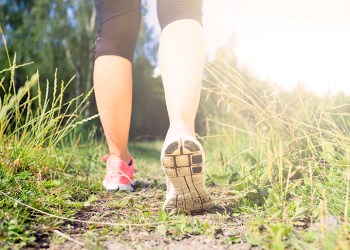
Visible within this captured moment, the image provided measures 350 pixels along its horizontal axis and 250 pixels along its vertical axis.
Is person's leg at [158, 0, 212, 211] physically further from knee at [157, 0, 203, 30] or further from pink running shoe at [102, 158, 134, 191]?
pink running shoe at [102, 158, 134, 191]

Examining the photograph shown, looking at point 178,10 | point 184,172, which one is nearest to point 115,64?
point 178,10

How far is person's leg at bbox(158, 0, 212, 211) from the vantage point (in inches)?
41.5

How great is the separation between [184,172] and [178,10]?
531 millimetres

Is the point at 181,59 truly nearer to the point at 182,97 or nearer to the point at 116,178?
the point at 182,97

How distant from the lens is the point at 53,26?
438 inches

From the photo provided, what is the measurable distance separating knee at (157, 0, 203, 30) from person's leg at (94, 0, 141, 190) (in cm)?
22

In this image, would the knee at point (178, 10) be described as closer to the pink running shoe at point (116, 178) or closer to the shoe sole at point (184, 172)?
the shoe sole at point (184, 172)

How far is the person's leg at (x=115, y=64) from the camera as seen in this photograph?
4.70ft

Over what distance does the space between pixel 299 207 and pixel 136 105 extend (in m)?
12.4

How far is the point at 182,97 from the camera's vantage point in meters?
1.13

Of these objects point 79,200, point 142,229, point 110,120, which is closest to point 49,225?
point 142,229

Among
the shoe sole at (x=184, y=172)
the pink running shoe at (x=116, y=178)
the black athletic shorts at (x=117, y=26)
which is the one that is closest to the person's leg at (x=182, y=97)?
the shoe sole at (x=184, y=172)

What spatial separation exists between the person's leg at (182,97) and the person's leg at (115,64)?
0.22 metres

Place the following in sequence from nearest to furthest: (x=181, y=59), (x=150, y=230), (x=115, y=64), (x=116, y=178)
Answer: (x=150, y=230) → (x=181, y=59) → (x=115, y=64) → (x=116, y=178)
